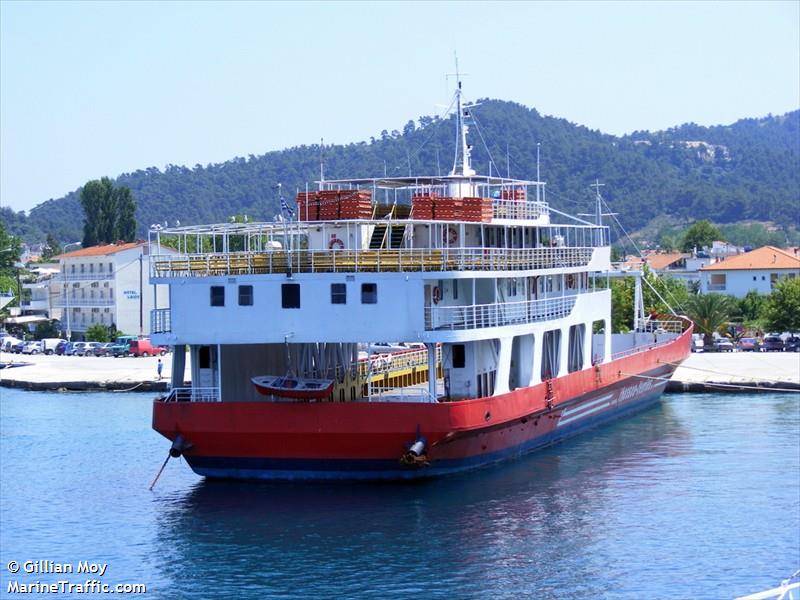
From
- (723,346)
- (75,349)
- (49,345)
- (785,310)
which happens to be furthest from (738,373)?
(49,345)

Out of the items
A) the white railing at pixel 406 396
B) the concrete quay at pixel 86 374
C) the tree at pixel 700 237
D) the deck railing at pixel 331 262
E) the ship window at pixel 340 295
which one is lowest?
the concrete quay at pixel 86 374

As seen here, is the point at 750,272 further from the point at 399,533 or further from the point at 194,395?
the point at 399,533

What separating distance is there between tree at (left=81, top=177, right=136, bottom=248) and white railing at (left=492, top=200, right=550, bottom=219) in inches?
2991

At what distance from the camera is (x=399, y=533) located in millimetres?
26594

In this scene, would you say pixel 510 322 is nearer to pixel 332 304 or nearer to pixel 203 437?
pixel 332 304

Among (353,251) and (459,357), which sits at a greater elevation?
(353,251)

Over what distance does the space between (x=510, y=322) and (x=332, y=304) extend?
5714mm

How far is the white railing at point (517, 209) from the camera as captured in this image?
115ft

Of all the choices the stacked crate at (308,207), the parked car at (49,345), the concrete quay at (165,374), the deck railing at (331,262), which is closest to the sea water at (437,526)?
the deck railing at (331,262)

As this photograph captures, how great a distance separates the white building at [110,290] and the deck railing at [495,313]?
4044 cm

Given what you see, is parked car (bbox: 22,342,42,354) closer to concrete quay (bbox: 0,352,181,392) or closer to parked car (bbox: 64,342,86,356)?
parked car (bbox: 64,342,86,356)

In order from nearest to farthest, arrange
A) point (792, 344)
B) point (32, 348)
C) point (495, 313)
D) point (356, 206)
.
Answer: point (356, 206), point (495, 313), point (792, 344), point (32, 348)

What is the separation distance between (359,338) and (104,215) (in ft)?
274

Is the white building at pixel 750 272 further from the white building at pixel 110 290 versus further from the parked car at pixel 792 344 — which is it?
the white building at pixel 110 290
